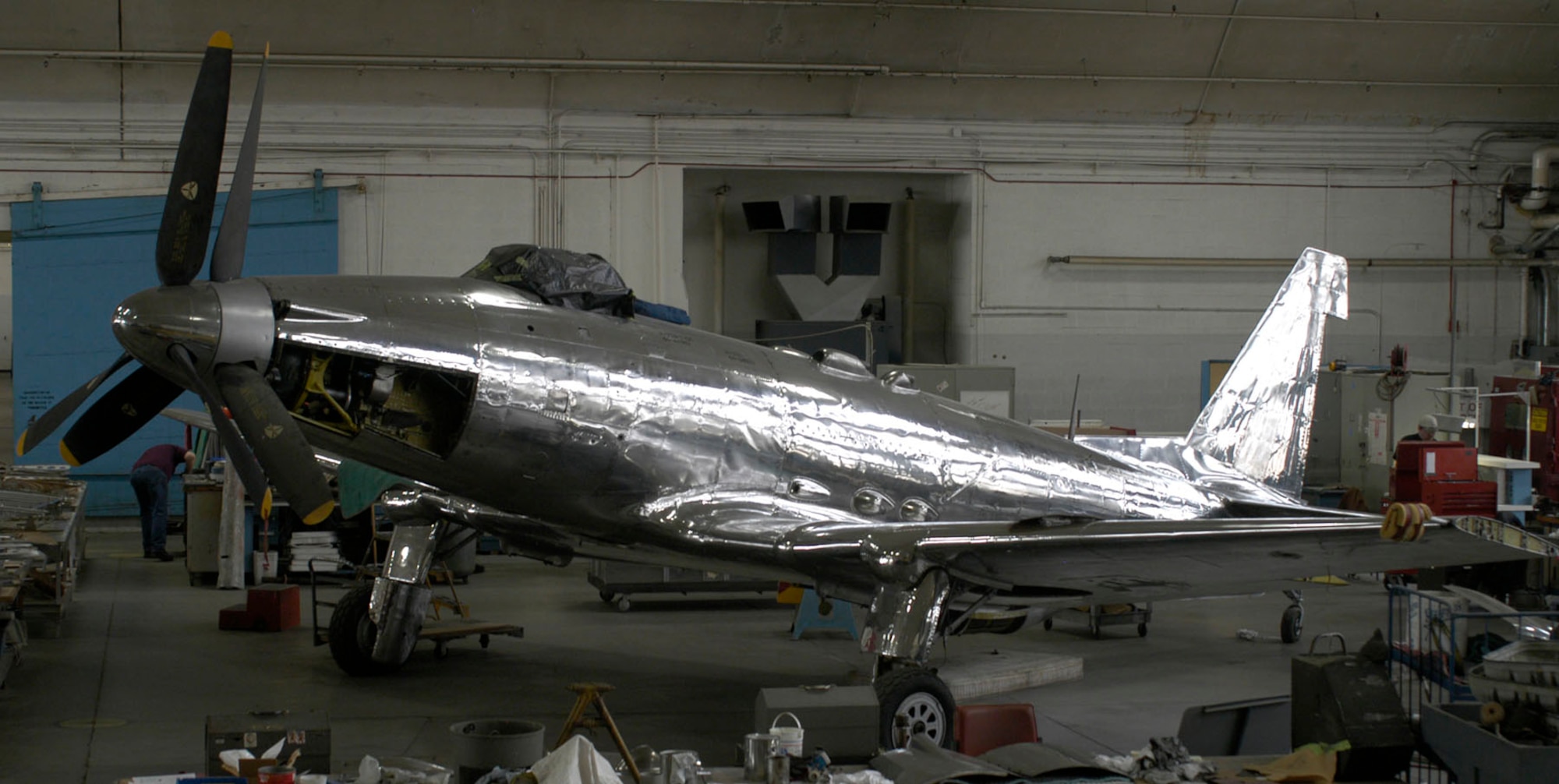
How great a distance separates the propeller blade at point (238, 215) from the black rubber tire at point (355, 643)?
2.92 metres

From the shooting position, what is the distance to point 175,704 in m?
7.49

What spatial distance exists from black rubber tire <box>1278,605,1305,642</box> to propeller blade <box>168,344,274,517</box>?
7.25 meters

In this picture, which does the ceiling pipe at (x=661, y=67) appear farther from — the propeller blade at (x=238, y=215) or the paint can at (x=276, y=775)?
the paint can at (x=276, y=775)

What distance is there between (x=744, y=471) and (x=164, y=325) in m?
2.90

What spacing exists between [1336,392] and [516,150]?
9694mm

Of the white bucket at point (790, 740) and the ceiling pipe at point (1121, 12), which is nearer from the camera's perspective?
the white bucket at point (790, 740)

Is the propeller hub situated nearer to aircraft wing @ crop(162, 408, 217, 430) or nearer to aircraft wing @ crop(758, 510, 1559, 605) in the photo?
aircraft wing @ crop(758, 510, 1559, 605)

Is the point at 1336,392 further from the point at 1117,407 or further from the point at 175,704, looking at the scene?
the point at 175,704

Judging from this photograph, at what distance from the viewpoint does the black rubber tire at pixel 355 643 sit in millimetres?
8258

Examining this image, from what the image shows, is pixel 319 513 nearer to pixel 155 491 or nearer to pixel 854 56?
pixel 155 491

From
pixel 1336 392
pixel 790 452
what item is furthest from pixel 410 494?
pixel 1336 392

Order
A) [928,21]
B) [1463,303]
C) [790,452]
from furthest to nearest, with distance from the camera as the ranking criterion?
[1463,303], [928,21], [790,452]

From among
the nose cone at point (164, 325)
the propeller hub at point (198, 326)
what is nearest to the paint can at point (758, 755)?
the propeller hub at point (198, 326)

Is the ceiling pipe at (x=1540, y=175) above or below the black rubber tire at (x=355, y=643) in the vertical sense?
above
